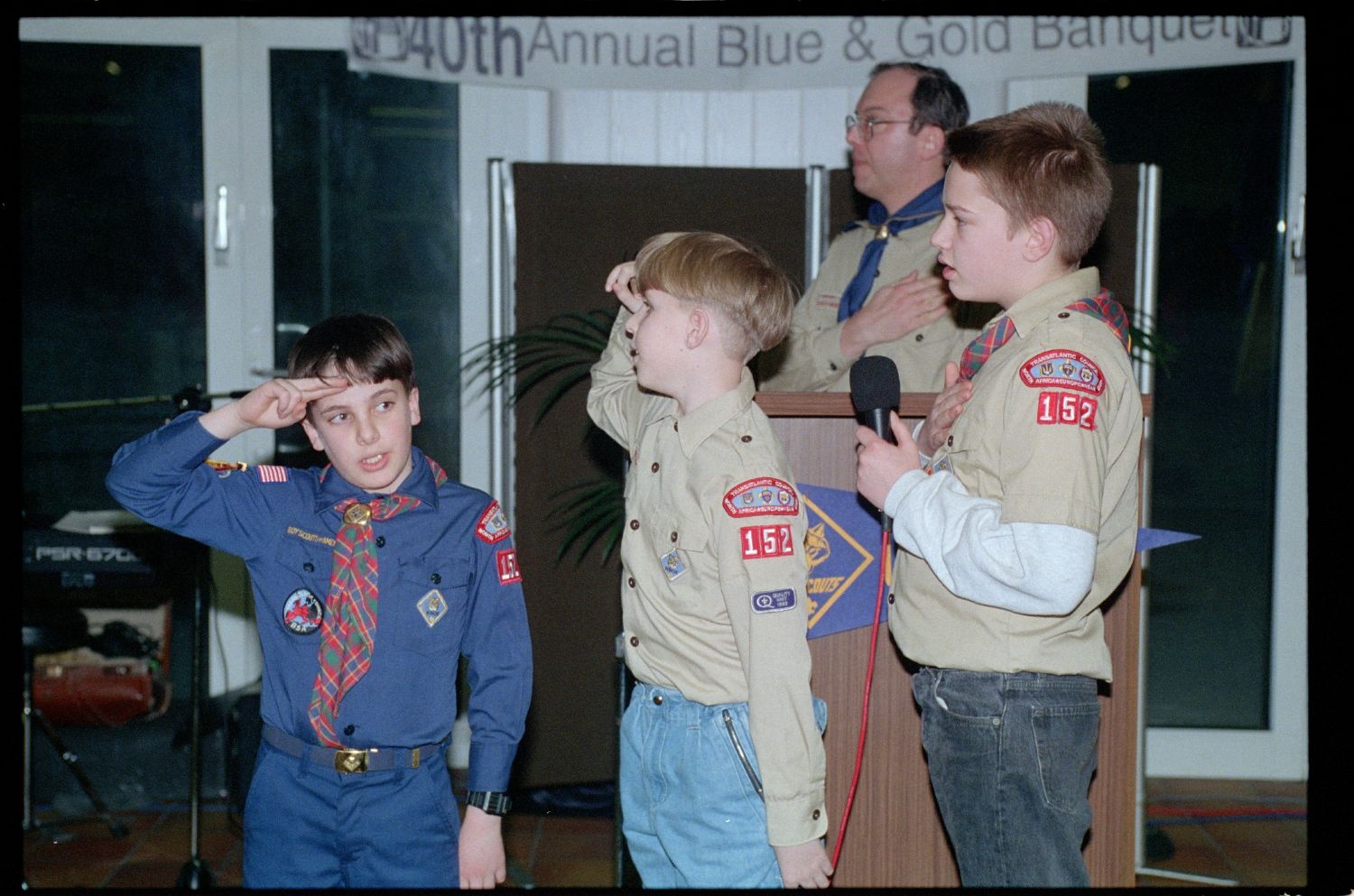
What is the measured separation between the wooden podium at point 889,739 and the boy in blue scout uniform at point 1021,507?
18 cm

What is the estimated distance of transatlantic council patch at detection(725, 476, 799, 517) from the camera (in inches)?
67.8

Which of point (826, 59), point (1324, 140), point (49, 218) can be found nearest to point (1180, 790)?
point (1324, 140)

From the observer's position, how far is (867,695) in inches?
75.2

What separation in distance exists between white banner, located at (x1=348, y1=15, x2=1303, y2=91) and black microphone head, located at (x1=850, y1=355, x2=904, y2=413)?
1728mm

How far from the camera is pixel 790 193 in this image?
3525 mm

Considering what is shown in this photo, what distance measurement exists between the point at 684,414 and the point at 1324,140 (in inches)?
85.8

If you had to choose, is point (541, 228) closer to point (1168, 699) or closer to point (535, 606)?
point (535, 606)

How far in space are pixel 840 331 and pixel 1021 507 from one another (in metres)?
1.13

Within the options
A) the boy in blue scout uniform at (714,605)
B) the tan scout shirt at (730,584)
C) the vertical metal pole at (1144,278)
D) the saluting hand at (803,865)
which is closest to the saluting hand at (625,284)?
the boy in blue scout uniform at (714,605)

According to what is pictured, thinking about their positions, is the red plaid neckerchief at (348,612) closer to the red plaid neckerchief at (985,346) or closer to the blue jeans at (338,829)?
the blue jeans at (338,829)

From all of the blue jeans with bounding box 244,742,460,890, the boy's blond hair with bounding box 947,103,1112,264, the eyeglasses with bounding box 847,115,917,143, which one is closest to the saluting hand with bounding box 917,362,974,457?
the boy's blond hair with bounding box 947,103,1112,264

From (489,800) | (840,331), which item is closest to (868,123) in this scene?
(840,331)

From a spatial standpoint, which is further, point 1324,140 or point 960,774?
point 1324,140

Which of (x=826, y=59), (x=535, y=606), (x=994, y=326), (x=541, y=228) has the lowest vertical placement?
(x=535, y=606)
